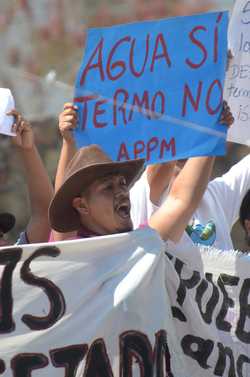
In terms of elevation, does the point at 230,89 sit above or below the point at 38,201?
above

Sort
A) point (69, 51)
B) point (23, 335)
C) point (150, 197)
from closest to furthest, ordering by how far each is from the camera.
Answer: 1. point (23, 335)
2. point (150, 197)
3. point (69, 51)

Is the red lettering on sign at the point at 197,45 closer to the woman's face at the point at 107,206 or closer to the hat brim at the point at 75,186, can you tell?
the hat brim at the point at 75,186

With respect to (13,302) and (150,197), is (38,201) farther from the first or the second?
(13,302)

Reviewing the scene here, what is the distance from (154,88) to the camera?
12.5 feet

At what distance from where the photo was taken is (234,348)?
3625 mm

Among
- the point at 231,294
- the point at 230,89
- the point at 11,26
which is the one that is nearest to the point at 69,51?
the point at 11,26

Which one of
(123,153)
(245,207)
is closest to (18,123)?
(123,153)

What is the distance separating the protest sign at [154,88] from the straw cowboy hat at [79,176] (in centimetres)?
22

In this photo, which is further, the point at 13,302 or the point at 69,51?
the point at 69,51

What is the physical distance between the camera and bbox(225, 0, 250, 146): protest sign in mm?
4172

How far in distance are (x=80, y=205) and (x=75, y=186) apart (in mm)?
75

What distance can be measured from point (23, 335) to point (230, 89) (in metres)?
1.53

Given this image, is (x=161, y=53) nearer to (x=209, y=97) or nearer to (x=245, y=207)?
(x=209, y=97)

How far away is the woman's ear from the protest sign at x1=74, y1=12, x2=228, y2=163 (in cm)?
38
